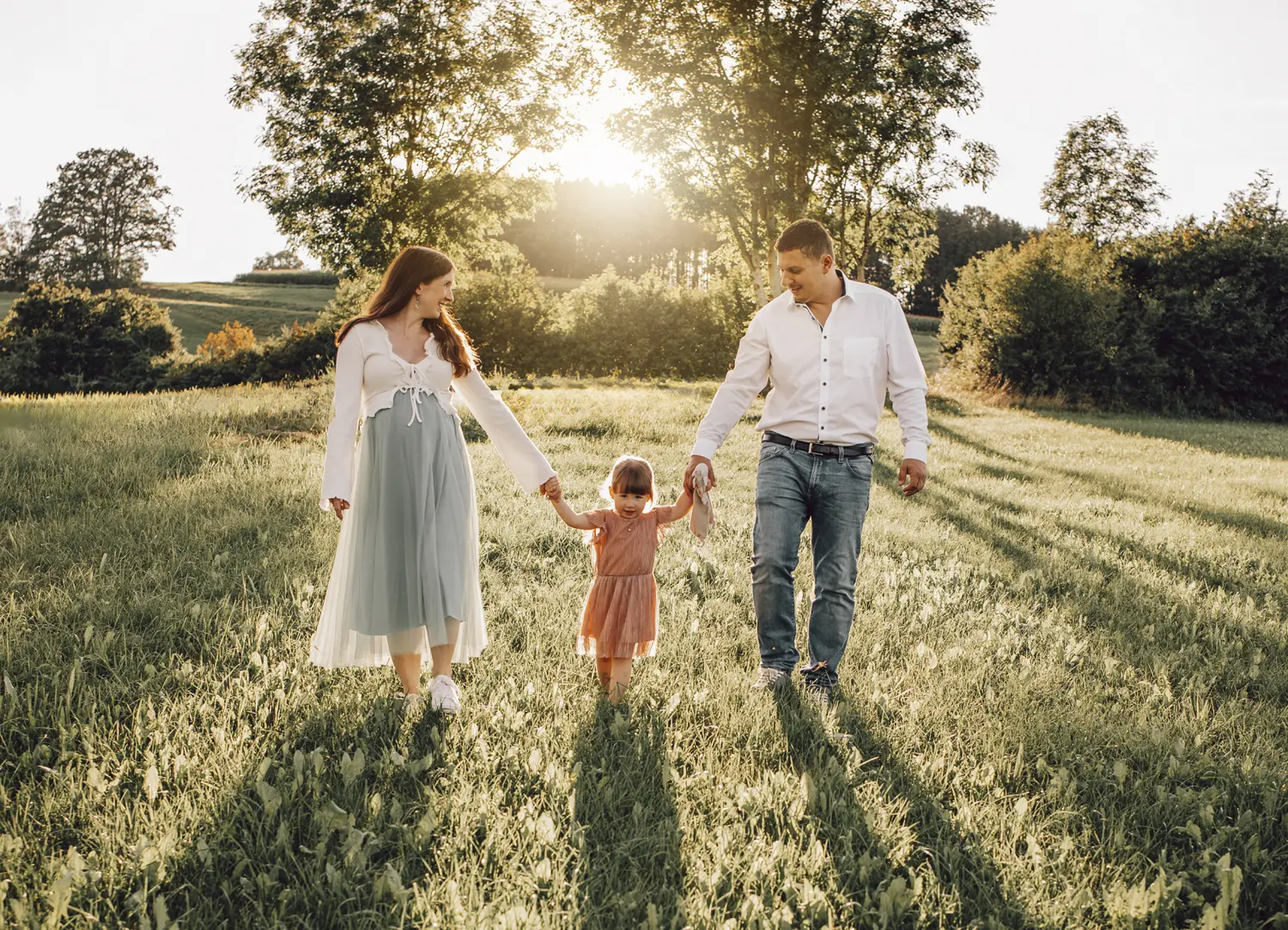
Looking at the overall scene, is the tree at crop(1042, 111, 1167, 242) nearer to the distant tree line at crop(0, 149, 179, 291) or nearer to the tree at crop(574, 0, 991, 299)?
the tree at crop(574, 0, 991, 299)

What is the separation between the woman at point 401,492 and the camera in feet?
13.6

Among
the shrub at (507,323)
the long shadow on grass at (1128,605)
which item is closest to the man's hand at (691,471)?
the long shadow on grass at (1128,605)

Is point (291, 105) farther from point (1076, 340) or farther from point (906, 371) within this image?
point (906, 371)

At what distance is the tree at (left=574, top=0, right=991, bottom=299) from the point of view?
2255 cm

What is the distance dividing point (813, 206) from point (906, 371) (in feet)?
72.5

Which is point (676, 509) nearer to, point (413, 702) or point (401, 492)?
point (401, 492)

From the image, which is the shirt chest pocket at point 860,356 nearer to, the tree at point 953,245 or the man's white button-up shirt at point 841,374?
the man's white button-up shirt at point 841,374

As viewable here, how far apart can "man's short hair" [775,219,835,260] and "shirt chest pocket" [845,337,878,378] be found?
511mm

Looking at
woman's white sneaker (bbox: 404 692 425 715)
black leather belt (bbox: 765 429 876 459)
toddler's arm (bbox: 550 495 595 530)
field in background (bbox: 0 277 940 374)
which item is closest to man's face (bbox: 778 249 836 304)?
black leather belt (bbox: 765 429 876 459)

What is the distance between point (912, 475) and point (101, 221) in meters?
89.6

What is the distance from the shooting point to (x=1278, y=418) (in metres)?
26.1

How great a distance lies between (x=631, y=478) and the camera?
4215 mm

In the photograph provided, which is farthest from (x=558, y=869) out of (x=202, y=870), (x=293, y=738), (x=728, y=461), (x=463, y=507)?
(x=728, y=461)

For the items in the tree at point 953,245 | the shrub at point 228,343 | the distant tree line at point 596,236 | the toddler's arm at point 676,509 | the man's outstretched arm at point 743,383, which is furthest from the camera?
the distant tree line at point 596,236
